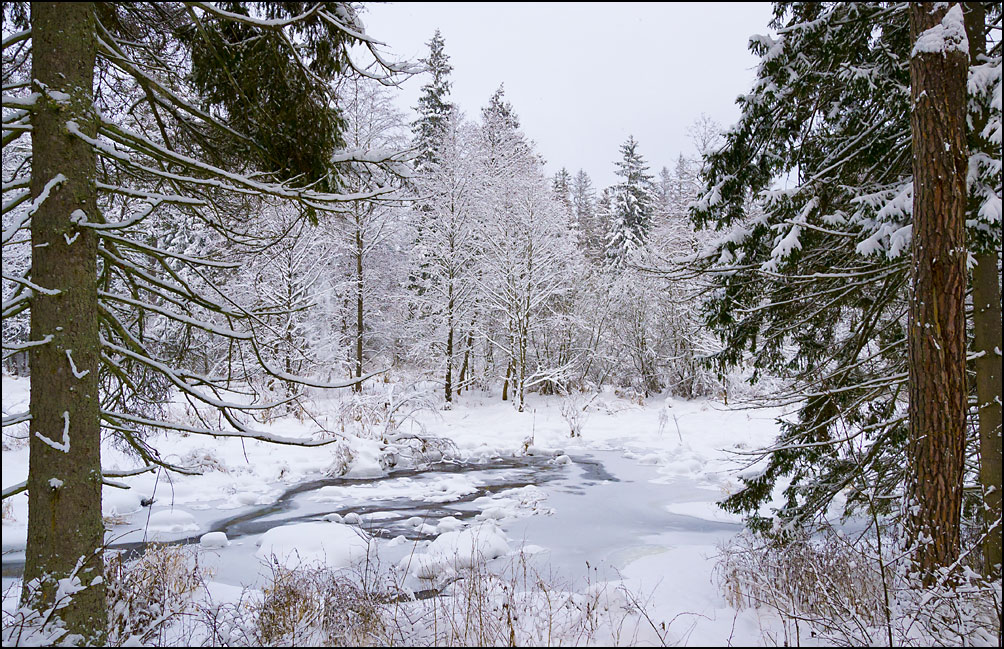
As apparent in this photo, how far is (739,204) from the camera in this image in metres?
5.91

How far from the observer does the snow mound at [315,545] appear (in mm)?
6062

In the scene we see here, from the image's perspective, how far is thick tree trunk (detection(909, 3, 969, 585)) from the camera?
148 inches

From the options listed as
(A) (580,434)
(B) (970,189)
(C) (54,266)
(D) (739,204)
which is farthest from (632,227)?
(C) (54,266)


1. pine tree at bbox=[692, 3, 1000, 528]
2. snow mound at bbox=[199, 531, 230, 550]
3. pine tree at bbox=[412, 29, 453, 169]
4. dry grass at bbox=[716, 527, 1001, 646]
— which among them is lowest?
snow mound at bbox=[199, 531, 230, 550]

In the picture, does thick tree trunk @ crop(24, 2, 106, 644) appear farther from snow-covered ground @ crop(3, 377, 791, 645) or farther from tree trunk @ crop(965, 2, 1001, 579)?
tree trunk @ crop(965, 2, 1001, 579)

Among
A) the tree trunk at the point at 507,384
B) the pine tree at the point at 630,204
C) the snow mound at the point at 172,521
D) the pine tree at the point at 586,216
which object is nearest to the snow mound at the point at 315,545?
the snow mound at the point at 172,521

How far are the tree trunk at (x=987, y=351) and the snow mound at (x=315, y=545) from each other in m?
5.59

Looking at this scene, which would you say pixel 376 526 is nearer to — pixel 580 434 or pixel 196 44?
pixel 196 44

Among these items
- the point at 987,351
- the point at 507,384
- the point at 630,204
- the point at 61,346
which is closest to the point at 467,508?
the point at 61,346

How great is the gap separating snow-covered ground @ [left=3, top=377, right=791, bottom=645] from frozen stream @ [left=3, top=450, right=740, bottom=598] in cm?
4

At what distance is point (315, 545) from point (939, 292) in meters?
6.60

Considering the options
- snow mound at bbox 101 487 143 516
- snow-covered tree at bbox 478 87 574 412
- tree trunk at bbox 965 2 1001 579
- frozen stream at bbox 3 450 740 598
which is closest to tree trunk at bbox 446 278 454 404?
snow-covered tree at bbox 478 87 574 412

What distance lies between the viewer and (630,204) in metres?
27.3

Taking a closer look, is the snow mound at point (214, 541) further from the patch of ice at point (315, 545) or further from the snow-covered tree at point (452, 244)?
the snow-covered tree at point (452, 244)
